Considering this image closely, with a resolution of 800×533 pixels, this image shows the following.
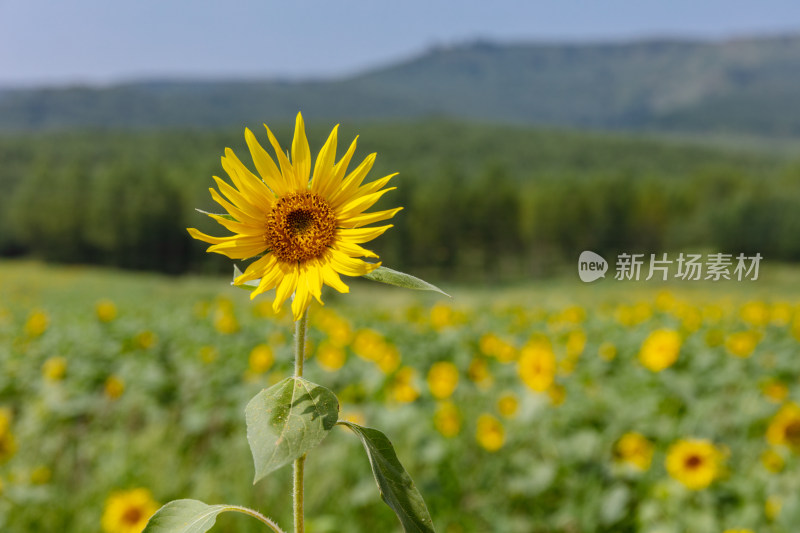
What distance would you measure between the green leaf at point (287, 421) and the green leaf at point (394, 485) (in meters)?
0.05

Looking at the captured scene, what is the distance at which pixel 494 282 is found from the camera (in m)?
46.9

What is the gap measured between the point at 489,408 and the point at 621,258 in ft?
5.03

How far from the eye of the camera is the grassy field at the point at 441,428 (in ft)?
9.25

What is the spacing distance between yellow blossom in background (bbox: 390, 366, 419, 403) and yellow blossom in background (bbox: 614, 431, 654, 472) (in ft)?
3.70

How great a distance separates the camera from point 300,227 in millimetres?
640

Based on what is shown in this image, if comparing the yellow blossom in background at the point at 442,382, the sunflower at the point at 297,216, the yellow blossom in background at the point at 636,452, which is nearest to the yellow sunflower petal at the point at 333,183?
the sunflower at the point at 297,216

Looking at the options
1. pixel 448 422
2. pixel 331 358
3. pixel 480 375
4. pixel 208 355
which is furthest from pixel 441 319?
pixel 448 422

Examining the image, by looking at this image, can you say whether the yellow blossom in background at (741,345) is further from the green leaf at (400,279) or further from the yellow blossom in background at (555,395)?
the green leaf at (400,279)

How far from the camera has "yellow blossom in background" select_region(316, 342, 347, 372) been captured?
13.0 ft

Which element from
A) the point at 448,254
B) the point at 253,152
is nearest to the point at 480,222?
the point at 448,254

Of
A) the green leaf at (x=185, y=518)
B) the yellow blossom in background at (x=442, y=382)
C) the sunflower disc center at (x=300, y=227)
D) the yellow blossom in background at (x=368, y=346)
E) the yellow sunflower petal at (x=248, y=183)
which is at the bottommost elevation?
the yellow blossom in background at (x=442, y=382)

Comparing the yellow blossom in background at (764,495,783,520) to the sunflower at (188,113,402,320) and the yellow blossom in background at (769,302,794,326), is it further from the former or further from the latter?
the yellow blossom in background at (769,302,794,326)

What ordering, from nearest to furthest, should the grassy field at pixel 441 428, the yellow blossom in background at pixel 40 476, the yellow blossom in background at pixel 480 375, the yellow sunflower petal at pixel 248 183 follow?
the yellow sunflower petal at pixel 248 183, the yellow blossom in background at pixel 40 476, the grassy field at pixel 441 428, the yellow blossom in background at pixel 480 375

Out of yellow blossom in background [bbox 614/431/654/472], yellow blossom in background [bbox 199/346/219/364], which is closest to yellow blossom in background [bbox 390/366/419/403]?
yellow blossom in background [bbox 614/431/654/472]
